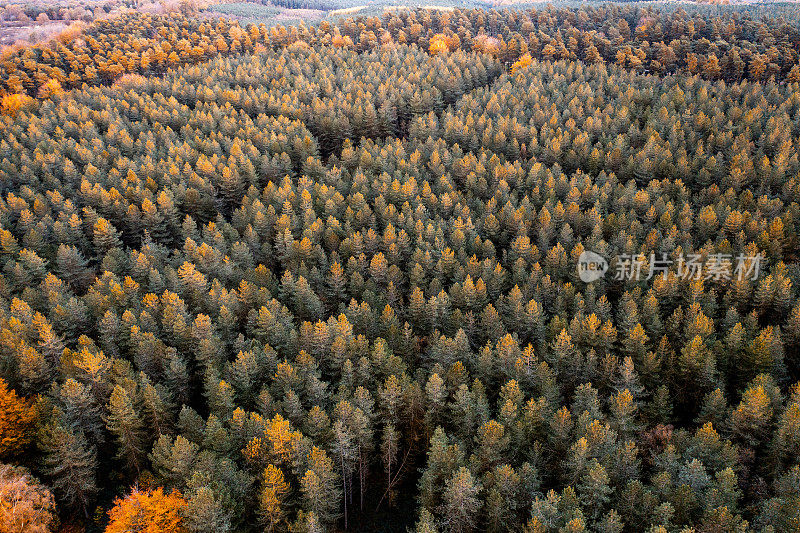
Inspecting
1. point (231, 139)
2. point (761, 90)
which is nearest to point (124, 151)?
point (231, 139)

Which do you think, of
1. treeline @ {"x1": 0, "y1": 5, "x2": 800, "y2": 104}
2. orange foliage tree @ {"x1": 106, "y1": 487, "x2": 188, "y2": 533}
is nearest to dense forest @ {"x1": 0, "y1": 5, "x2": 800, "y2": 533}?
orange foliage tree @ {"x1": 106, "y1": 487, "x2": 188, "y2": 533}

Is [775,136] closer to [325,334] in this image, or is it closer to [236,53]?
[325,334]

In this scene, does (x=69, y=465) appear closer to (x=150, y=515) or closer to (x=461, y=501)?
(x=150, y=515)

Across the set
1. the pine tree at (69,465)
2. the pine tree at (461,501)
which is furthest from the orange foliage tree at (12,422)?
the pine tree at (461,501)

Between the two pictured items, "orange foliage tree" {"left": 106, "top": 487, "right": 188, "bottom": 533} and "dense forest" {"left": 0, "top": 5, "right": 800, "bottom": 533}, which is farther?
"dense forest" {"left": 0, "top": 5, "right": 800, "bottom": 533}

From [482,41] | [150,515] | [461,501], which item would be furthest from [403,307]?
[482,41]

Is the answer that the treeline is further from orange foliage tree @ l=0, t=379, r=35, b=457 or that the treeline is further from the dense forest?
orange foliage tree @ l=0, t=379, r=35, b=457
